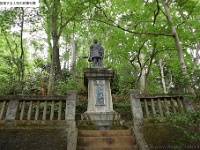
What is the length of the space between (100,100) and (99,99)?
0.20 feet

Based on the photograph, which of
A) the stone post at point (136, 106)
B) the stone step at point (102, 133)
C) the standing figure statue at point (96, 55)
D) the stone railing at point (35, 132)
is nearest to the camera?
the stone railing at point (35, 132)

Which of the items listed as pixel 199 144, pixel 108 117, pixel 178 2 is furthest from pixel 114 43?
pixel 199 144

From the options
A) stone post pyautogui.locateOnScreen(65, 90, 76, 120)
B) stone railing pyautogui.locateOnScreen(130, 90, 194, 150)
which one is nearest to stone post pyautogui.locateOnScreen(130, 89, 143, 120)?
stone railing pyautogui.locateOnScreen(130, 90, 194, 150)

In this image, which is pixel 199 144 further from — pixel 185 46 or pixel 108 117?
pixel 185 46

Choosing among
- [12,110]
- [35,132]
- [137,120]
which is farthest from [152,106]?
[12,110]

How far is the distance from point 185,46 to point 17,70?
10456 mm

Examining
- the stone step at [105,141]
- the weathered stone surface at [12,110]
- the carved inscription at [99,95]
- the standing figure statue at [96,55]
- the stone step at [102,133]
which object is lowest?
the stone step at [105,141]

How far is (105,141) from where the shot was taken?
5.64m

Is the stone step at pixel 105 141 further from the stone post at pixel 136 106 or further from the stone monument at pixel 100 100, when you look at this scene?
the stone monument at pixel 100 100

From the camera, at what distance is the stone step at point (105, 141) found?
18.0 ft

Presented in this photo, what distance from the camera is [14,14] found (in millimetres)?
11359

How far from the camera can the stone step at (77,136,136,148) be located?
549 centimetres

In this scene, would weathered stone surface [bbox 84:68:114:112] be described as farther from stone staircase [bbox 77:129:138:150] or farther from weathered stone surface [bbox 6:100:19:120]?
weathered stone surface [bbox 6:100:19:120]

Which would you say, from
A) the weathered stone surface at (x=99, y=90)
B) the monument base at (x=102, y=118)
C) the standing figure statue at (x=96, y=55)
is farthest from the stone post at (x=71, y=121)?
the standing figure statue at (x=96, y=55)
